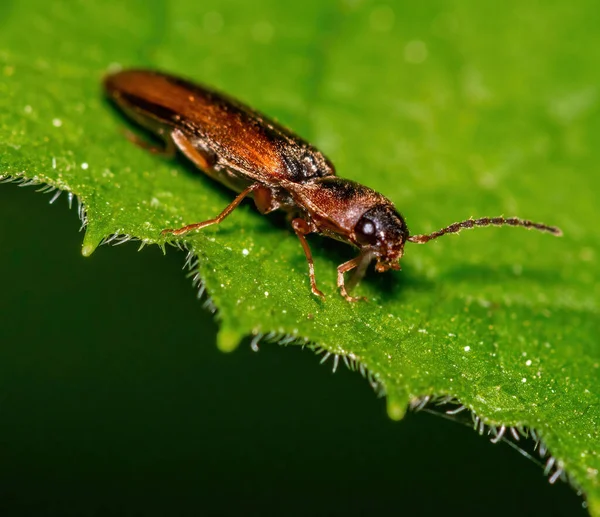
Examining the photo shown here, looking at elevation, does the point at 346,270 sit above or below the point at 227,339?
above

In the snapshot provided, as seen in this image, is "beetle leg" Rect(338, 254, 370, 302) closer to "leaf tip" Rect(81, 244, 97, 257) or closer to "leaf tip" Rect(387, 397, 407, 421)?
"leaf tip" Rect(387, 397, 407, 421)

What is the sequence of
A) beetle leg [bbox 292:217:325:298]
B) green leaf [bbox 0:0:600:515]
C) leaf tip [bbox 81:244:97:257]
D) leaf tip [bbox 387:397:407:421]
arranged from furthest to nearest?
beetle leg [bbox 292:217:325:298] → green leaf [bbox 0:0:600:515] → leaf tip [bbox 81:244:97:257] → leaf tip [bbox 387:397:407:421]

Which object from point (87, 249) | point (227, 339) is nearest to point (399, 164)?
point (227, 339)

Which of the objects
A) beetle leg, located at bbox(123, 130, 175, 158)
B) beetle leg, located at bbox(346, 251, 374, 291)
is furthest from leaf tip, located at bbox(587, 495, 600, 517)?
beetle leg, located at bbox(123, 130, 175, 158)

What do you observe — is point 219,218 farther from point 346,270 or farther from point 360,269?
point 360,269

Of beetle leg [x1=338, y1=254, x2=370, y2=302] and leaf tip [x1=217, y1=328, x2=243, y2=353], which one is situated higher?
beetle leg [x1=338, y1=254, x2=370, y2=302]

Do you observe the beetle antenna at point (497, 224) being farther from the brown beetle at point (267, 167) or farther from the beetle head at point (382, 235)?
the beetle head at point (382, 235)
